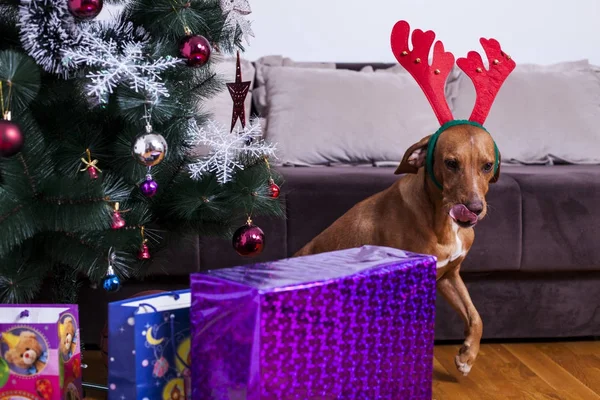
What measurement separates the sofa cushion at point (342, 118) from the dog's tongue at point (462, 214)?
952mm

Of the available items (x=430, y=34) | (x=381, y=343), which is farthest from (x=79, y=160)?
(x=430, y=34)

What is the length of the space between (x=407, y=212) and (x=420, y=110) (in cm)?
94

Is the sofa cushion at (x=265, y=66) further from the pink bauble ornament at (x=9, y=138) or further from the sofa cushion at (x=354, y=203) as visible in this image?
the pink bauble ornament at (x=9, y=138)

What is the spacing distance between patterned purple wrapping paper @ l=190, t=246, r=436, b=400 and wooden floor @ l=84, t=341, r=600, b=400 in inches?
20.2

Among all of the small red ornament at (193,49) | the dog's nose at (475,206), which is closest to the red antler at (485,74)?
the dog's nose at (475,206)

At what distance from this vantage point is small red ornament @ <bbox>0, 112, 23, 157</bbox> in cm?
132

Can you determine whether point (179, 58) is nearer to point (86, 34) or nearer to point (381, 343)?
point (86, 34)

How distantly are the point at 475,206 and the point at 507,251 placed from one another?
58cm

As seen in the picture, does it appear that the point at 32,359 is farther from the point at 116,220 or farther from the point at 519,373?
the point at 519,373

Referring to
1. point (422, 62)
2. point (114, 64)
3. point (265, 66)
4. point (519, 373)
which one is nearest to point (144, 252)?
point (114, 64)

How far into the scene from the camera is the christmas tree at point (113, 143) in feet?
4.88

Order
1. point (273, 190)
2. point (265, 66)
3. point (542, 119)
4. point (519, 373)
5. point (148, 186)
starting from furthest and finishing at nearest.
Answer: point (265, 66), point (542, 119), point (519, 373), point (273, 190), point (148, 186)

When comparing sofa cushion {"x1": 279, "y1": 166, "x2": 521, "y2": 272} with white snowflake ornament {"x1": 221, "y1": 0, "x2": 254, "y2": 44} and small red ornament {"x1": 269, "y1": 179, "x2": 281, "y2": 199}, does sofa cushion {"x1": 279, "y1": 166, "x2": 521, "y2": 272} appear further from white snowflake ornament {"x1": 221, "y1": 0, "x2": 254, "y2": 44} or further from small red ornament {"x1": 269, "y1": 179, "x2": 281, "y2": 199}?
white snowflake ornament {"x1": 221, "y1": 0, "x2": 254, "y2": 44}

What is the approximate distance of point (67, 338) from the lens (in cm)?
157
